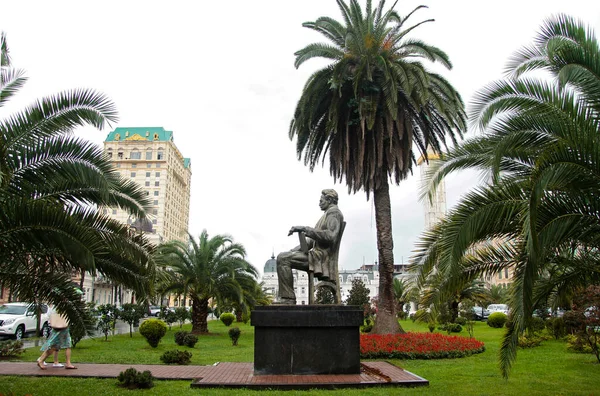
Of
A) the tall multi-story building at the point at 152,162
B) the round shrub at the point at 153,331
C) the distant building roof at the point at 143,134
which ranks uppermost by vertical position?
the distant building roof at the point at 143,134

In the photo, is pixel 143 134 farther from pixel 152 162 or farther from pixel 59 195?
pixel 59 195

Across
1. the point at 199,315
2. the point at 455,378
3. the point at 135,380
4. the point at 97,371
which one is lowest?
the point at 455,378

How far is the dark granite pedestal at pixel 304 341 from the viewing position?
9.51 m

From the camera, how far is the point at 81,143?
879cm

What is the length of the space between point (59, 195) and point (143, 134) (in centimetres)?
10634

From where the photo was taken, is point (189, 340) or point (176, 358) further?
point (189, 340)

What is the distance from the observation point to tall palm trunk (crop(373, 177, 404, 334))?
60.3 ft

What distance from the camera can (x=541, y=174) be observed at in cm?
598

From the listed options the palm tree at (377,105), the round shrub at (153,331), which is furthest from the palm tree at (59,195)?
the palm tree at (377,105)

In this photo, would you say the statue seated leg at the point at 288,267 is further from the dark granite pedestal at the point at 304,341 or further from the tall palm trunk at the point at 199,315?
the tall palm trunk at the point at 199,315

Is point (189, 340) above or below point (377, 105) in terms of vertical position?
below

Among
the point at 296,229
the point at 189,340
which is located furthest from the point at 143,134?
the point at 296,229

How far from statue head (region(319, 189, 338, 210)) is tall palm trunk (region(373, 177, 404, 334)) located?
8231mm

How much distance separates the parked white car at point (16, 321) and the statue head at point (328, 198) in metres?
12.7
